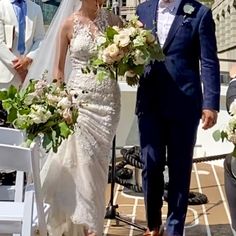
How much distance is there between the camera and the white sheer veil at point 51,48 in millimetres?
4656

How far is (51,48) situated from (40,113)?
1.34 m

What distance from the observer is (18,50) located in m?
5.38

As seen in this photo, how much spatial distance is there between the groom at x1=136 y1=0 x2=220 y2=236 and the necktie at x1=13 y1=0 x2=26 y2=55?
1.26 metres

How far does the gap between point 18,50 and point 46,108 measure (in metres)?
1.92

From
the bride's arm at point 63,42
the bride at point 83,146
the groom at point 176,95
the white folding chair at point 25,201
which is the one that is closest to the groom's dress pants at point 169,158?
the groom at point 176,95

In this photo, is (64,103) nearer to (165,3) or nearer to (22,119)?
(22,119)

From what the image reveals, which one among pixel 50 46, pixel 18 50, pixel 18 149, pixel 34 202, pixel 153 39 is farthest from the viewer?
pixel 18 50

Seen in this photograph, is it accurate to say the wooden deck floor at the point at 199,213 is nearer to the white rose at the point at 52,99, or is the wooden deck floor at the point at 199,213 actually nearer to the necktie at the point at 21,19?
the necktie at the point at 21,19

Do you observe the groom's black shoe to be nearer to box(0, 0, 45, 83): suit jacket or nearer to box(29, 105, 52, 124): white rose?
box(29, 105, 52, 124): white rose

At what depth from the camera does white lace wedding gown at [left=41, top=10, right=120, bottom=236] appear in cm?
436

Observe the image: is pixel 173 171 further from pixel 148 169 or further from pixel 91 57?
pixel 91 57

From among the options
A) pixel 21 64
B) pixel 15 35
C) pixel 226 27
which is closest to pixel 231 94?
pixel 21 64

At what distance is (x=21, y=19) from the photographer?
5340 millimetres

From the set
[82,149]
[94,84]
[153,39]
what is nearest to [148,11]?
[153,39]
